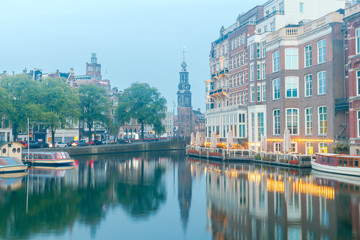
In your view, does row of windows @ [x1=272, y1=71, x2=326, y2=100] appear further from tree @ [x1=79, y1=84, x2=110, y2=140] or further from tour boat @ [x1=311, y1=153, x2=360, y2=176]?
tree @ [x1=79, y1=84, x2=110, y2=140]

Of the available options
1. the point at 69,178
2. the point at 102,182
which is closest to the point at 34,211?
the point at 102,182

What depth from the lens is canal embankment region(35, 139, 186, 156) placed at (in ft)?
246

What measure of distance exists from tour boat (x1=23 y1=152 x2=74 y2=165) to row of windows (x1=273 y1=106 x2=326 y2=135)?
28.9 metres

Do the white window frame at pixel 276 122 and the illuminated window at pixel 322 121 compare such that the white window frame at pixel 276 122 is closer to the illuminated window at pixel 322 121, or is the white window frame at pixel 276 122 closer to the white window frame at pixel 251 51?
the illuminated window at pixel 322 121

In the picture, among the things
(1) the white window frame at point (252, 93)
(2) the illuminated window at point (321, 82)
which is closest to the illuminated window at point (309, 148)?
(2) the illuminated window at point (321, 82)

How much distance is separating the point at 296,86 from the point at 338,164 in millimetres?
18515

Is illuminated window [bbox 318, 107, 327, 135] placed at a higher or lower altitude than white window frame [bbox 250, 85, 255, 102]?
lower

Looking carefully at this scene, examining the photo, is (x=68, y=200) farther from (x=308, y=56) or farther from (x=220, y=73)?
(x=220, y=73)

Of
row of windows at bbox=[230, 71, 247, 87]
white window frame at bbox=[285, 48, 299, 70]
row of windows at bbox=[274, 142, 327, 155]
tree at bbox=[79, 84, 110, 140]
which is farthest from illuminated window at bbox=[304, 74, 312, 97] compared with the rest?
tree at bbox=[79, 84, 110, 140]

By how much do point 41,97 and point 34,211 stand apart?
49.6 m

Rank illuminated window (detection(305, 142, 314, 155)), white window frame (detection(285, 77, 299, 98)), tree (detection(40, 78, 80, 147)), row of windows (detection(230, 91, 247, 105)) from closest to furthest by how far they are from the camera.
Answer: illuminated window (detection(305, 142, 314, 155)), white window frame (detection(285, 77, 299, 98)), tree (detection(40, 78, 80, 147)), row of windows (detection(230, 91, 247, 105))

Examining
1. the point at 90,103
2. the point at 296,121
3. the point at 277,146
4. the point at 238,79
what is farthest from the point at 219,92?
the point at 90,103

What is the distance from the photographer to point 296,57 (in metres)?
54.1

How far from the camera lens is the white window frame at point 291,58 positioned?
54.0m
